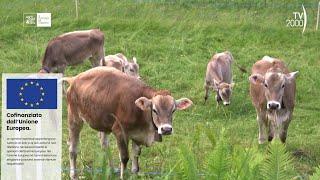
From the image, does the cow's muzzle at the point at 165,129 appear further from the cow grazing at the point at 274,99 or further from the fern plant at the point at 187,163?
the fern plant at the point at 187,163

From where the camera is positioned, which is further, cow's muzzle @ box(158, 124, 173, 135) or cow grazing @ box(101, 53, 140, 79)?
cow grazing @ box(101, 53, 140, 79)

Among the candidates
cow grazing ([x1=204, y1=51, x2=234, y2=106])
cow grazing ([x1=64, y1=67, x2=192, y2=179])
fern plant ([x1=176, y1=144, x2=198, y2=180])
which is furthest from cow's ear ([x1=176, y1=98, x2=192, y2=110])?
fern plant ([x1=176, y1=144, x2=198, y2=180])

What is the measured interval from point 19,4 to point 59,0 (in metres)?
1.19

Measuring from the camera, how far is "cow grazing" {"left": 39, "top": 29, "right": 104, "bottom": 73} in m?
15.6

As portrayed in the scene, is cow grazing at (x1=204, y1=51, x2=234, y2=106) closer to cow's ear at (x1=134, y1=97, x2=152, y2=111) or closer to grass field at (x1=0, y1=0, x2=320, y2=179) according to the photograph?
grass field at (x1=0, y1=0, x2=320, y2=179)

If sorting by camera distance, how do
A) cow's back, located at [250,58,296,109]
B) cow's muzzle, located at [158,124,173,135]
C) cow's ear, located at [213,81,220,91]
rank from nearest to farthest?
cow's muzzle, located at [158,124,173,135]
cow's back, located at [250,58,296,109]
cow's ear, located at [213,81,220,91]

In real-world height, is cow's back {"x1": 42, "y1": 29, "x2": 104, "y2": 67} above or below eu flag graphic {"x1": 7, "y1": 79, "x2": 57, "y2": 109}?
below

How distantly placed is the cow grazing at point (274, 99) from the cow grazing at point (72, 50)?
5578 millimetres

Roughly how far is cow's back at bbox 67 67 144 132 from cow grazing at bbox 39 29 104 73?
6.98 m

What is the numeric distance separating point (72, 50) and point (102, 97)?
302 inches

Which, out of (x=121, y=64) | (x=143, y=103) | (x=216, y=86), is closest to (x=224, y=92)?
(x=216, y=86)

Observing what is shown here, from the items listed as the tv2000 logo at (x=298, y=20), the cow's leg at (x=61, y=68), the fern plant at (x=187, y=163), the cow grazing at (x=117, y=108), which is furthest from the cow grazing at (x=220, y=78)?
the fern plant at (x=187, y=163)

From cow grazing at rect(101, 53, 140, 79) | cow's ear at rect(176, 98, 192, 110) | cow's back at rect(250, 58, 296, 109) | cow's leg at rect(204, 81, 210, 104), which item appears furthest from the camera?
cow's leg at rect(204, 81, 210, 104)

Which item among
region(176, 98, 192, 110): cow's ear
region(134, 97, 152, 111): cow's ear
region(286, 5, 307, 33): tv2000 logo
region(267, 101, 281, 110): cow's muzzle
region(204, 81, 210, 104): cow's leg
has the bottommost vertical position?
region(204, 81, 210, 104): cow's leg
